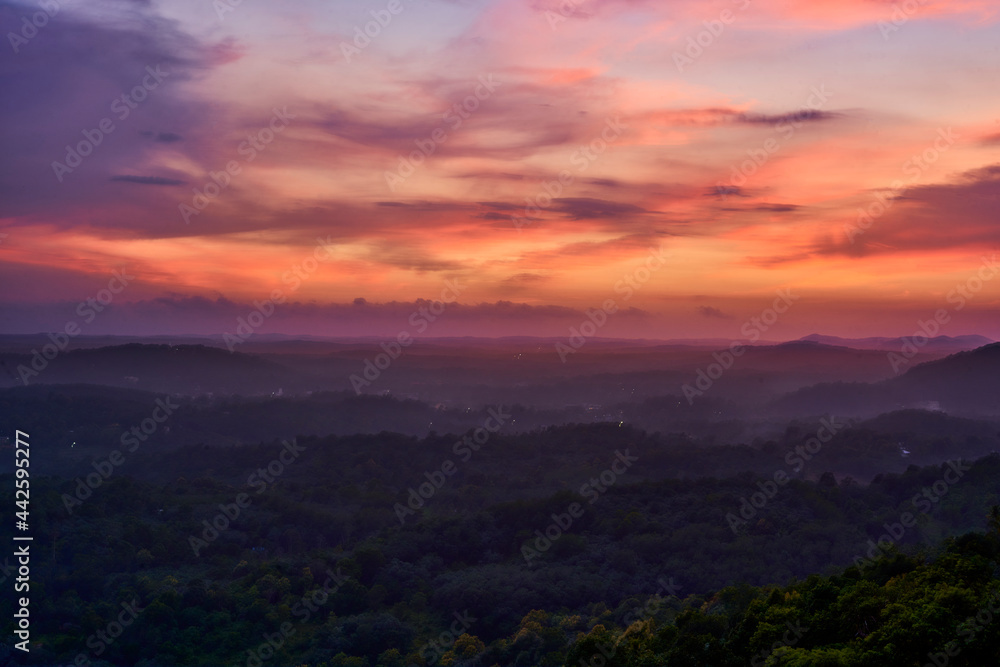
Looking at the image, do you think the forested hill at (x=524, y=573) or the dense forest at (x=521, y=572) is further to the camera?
the forested hill at (x=524, y=573)

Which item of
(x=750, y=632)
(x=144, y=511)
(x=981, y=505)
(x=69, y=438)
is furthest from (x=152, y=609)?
(x=69, y=438)

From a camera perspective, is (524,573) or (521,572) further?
(521,572)

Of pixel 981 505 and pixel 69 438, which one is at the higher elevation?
pixel 981 505

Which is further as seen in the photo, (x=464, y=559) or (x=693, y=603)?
(x=464, y=559)

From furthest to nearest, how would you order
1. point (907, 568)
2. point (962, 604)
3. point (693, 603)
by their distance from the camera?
point (693, 603)
point (907, 568)
point (962, 604)

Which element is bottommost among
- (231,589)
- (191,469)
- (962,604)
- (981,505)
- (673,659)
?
(191,469)

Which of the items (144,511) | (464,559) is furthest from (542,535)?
(144,511)

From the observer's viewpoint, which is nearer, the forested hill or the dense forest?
the dense forest

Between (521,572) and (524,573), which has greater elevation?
(524,573)

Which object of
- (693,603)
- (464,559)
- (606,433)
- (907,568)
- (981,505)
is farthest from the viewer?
(606,433)

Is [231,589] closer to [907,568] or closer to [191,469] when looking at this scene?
[907,568]
